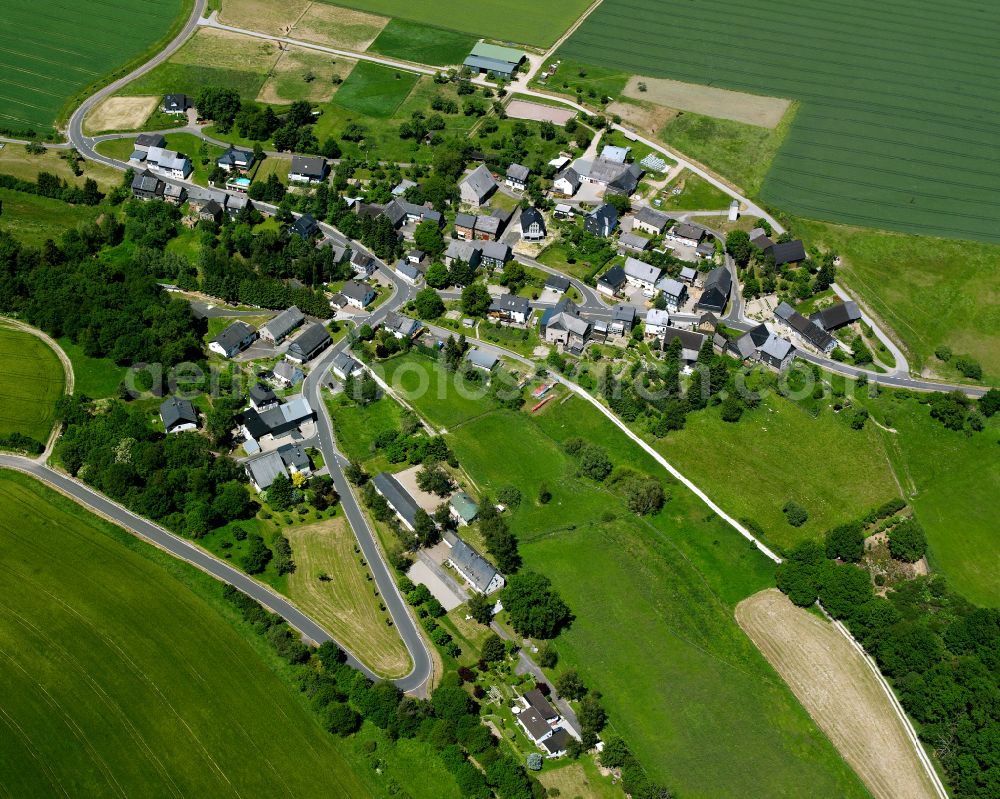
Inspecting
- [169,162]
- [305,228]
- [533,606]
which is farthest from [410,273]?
[533,606]

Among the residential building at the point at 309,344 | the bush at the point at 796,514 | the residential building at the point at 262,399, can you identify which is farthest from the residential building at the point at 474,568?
the residential building at the point at 309,344

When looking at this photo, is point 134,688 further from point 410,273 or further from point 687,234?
point 687,234

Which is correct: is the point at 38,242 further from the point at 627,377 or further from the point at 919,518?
the point at 919,518

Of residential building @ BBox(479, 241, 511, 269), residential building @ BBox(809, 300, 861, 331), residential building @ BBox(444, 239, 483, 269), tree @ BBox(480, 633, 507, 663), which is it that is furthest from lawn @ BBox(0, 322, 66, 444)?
residential building @ BBox(809, 300, 861, 331)

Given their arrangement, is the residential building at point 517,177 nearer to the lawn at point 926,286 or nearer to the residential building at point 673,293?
the residential building at point 673,293

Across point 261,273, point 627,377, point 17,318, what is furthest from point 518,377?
point 17,318
